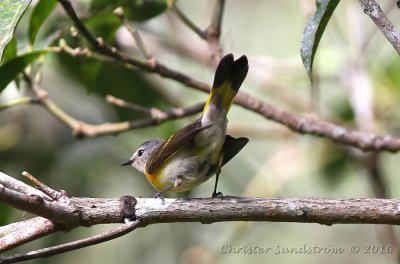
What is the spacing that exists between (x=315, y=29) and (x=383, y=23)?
330 mm

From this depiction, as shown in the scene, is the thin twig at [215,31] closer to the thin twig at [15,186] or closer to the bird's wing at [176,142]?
the bird's wing at [176,142]

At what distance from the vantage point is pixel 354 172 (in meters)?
4.60

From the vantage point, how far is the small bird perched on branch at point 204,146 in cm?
262

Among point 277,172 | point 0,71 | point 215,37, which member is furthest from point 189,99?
point 0,71

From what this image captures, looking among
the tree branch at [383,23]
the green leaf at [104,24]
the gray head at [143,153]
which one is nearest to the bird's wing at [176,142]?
the gray head at [143,153]

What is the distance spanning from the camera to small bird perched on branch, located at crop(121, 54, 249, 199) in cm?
262

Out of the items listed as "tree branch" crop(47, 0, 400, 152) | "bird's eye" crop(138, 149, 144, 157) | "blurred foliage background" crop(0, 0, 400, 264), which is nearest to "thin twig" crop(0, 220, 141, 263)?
"tree branch" crop(47, 0, 400, 152)

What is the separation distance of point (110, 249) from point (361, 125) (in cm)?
200

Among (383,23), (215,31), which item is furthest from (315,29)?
(215,31)

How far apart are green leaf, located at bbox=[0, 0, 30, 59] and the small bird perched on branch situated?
0.79 meters

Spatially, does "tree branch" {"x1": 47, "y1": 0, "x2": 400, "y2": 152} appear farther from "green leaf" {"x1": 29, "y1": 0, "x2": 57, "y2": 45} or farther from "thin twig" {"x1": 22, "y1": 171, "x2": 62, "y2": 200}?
"thin twig" {"x1": 22, "y1": 171, "x2": 62, "y2": 200}

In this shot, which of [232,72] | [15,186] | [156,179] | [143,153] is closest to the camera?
[15,186]

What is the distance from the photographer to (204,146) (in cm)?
278

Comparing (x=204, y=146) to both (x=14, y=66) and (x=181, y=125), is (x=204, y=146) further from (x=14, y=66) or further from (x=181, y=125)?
(x=181, y=125)
